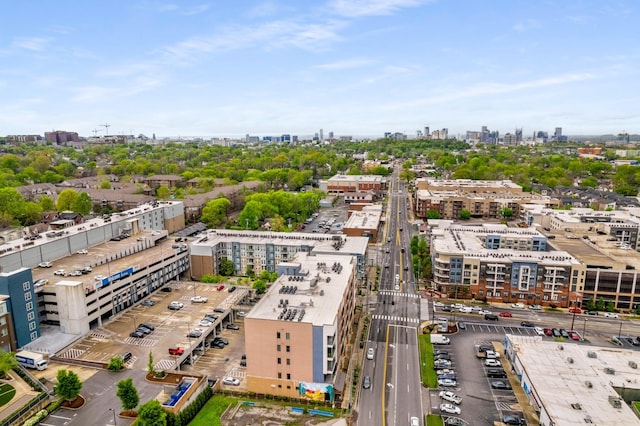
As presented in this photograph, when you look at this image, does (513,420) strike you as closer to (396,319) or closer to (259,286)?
(396,319)

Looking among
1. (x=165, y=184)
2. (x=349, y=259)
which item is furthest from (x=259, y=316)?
(x=165, y=184)

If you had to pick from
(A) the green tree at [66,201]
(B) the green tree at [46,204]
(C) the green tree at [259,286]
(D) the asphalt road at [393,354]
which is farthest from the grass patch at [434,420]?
(B) the green tree at [46,204]

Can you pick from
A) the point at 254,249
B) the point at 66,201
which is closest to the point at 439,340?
the point at 254,249

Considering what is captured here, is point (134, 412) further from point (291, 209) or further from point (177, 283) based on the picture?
point (291, 209)

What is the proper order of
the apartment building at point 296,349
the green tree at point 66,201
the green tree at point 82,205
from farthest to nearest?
the green tree at point 82,205, the green tree at point 66,201, the apartment building at point 296,349

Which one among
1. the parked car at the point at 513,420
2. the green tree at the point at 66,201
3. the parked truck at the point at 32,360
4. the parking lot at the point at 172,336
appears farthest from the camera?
the green tree at the point at 66,201

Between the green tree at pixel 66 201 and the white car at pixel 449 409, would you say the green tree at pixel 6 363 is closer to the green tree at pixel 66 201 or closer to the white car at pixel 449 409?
the white car at pixel 449 409
